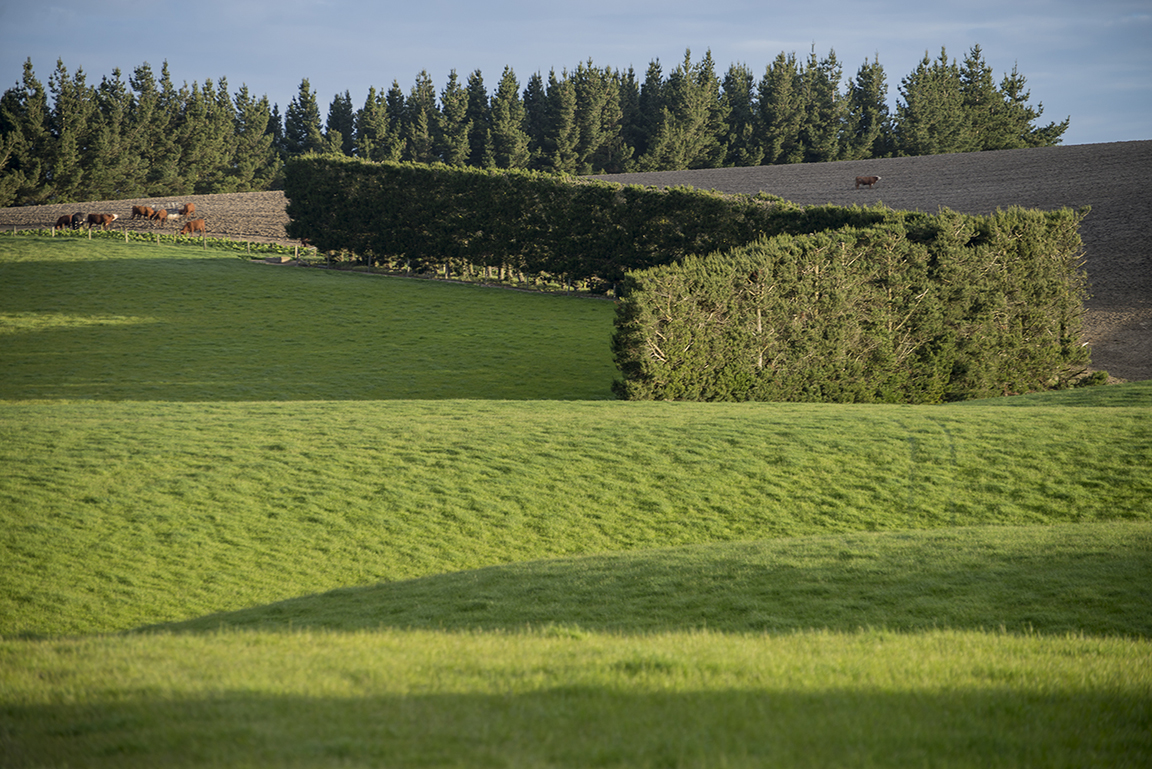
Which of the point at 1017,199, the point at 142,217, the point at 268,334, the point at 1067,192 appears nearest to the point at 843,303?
the point at 268,334

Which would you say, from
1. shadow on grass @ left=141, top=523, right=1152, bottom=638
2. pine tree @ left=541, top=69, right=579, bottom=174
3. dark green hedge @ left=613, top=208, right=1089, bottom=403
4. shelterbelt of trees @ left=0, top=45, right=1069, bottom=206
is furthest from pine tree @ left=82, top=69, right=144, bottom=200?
shadow on grass @ left=141, top=523, right=1152, bottom=638

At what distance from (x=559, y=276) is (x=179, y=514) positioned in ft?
80.1

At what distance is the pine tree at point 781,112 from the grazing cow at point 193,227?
5418cm

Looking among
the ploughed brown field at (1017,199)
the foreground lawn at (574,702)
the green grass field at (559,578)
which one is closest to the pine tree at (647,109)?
the ploughed brown field at (1017,199)

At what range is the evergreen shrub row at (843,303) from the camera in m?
18.0

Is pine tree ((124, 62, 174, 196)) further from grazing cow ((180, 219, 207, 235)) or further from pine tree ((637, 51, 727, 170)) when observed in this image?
pine tree ((637, 51, 727, 170))

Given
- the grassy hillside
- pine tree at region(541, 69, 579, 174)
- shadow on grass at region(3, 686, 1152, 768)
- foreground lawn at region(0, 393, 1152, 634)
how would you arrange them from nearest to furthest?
1. shadow on grass at region(3, 686, 1152, 768)
2. foreground lawn at region(0, 393, 1152, 634)
3. the grassy hillside
4. pine tree at region(541, 69, 579, 174)

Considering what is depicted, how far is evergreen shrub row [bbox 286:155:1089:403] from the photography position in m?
18.0

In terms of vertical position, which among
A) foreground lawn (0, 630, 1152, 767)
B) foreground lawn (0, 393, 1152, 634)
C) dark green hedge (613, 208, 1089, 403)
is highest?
dark green hedge (613, 208, 1089, 403)

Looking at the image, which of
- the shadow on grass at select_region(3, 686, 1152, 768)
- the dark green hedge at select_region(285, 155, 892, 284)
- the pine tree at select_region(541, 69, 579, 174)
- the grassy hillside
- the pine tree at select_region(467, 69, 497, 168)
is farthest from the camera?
the pine tree at select_region(467, 69, 497, 168)

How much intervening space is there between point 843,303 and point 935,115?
6190cm

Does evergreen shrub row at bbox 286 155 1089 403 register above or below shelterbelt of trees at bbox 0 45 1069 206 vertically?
below

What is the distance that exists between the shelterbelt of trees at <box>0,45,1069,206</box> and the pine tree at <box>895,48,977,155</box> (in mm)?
135

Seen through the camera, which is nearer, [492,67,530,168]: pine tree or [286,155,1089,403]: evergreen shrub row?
[286,155,1089,403]: evergreen shrub row
